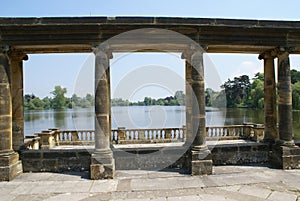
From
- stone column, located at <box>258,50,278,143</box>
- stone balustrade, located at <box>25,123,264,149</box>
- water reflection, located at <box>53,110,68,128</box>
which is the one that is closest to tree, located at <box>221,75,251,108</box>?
water reflection, located at <box>53,110,68,128</box>

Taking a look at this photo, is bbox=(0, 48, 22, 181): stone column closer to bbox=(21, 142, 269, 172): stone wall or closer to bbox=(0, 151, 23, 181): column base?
bbox=(0, 151, 23, 181): column base

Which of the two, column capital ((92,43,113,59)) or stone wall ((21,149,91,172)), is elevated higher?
column capital ((92,43,113,59))

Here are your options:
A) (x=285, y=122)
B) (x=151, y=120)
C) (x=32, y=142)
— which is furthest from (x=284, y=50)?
(x=151, y=120)

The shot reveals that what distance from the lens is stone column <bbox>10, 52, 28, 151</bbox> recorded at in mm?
6996

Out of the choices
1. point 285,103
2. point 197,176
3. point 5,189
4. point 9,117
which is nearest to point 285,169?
point 285,103

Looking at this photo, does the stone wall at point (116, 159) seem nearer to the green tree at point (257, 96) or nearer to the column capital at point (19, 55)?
the column capital at point (19, 55)

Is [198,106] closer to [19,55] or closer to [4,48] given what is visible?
[4,48]

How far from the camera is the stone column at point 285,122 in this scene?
666 cm

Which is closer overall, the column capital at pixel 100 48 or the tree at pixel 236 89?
the column capital at pixel 100 48

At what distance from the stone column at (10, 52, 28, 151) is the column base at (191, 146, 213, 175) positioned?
5.04 meters

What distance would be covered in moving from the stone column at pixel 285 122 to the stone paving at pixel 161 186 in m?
0.38

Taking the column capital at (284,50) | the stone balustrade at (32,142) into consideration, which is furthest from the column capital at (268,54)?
the stone balustrade at (32,142)

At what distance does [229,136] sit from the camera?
11.4 metres

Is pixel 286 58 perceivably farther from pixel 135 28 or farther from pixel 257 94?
pixel 257 94
